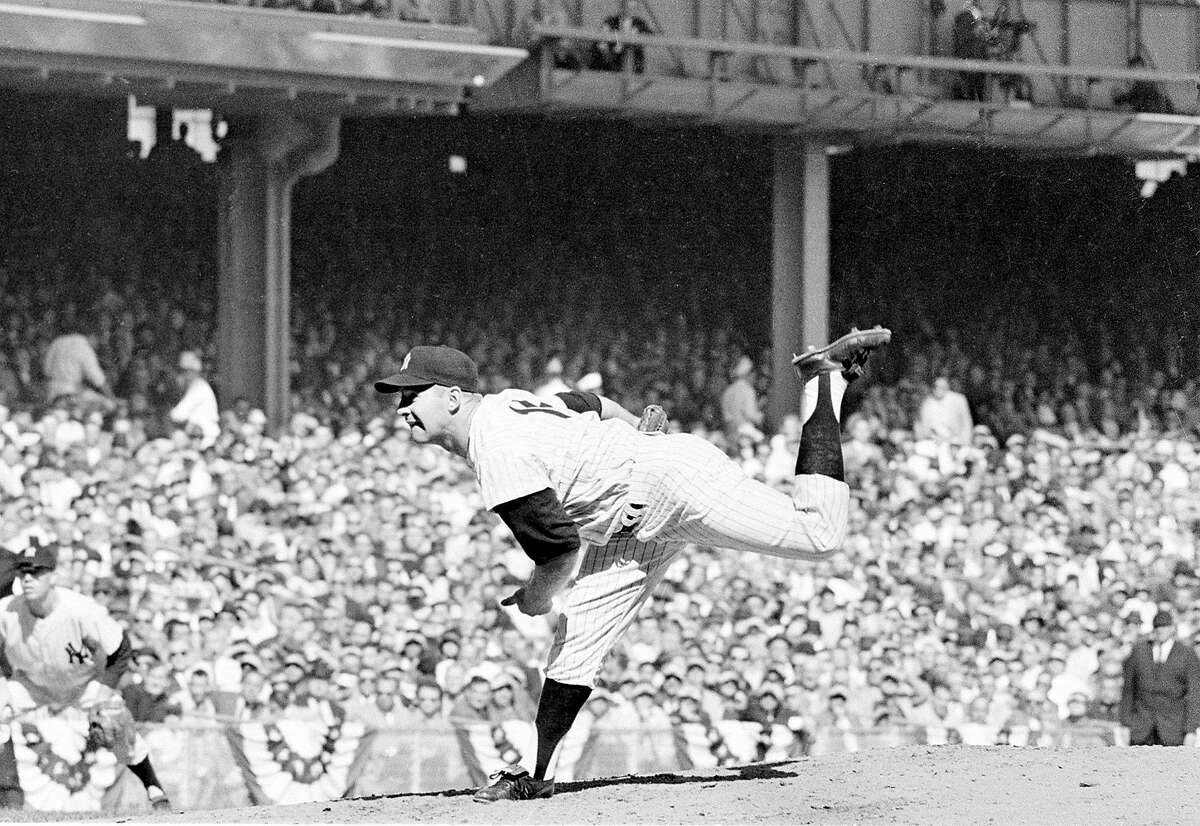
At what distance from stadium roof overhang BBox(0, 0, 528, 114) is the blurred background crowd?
1.78 meters

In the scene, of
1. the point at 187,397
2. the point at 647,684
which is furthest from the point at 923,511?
the point at 187,397

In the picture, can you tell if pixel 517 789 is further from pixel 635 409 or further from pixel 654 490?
pixel 635 409

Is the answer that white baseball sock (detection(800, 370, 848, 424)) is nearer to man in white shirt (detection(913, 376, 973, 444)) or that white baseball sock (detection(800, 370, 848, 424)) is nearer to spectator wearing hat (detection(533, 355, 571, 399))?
spectator wearing hat (detection(533, 355, 571, 399))

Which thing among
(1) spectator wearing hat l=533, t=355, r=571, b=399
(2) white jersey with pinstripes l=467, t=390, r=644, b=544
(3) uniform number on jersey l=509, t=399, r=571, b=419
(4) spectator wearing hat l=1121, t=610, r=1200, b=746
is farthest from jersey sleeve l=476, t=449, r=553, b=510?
(1) spectator wearing hat l=533, t=355, r=571, b=399

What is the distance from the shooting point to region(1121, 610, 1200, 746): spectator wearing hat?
1013 centimetres

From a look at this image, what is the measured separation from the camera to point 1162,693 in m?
10.2

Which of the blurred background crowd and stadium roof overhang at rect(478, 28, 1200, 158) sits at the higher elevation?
stadium roof overhang at rect(478, 28, 1200, 158)

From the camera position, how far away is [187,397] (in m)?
14.0

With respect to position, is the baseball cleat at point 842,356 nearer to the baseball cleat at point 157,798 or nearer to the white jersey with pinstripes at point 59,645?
the baseball cleat at point 157,798

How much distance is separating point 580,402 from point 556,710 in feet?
2.93

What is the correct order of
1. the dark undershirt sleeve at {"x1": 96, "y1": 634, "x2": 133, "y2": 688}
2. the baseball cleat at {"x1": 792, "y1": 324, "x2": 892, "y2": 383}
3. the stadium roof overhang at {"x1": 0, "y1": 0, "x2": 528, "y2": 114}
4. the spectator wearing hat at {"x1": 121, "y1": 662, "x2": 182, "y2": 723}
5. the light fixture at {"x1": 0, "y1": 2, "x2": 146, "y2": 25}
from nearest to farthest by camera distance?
the baseball cleat at {"x1": 792, "y1": 324, "x2": 892, "y2": 383} < the dark undershirt sleeve at {"x1": 96, "y1": 634, "x2": 133, "y2": 688} < the spectator wearing hat at {"x1": 121, "y1": 662, "x2": 182, "y2": 723} < the light fixture at {"x1": 0, "y1": 2, "x2": 146, "y2": 25} < the stadium roof overhang at {"x1": 0, "y1": 0, "x2": 528, "y2": 114}

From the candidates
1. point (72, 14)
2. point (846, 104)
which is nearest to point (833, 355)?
point (72, 14)

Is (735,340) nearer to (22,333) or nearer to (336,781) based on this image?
(22,333)

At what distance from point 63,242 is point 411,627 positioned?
8.17 m
